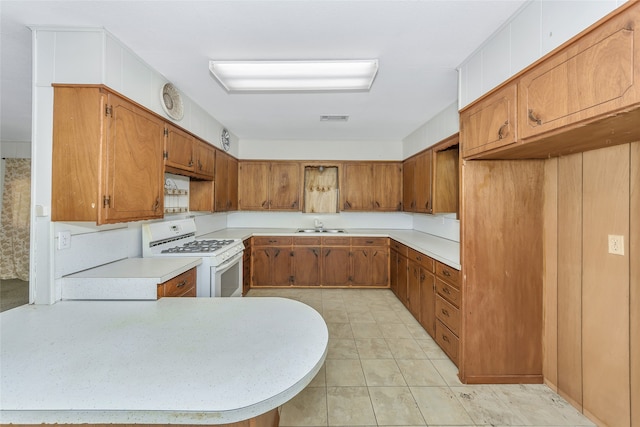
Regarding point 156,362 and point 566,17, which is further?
point 566,17

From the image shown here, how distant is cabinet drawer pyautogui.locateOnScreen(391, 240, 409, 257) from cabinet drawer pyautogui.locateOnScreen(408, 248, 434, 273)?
0.53 ft

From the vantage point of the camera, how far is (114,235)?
2.12 meters

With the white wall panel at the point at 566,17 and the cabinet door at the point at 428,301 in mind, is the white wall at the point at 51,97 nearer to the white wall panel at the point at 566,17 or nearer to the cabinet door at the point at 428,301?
the white wall panel at the point at 566,17

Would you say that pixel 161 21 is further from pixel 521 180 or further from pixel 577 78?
pixel 521 180

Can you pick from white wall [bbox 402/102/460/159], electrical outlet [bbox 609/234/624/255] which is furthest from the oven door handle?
electrical outlet [bbox 609/234/624/255]

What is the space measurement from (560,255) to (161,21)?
3141 millimetres

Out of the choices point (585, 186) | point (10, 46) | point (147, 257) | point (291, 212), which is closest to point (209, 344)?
point (147, 257)

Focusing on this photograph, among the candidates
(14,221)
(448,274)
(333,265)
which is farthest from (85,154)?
(14,221)

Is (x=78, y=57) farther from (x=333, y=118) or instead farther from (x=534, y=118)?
(x=534, y=118)

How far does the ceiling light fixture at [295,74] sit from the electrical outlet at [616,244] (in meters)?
A: 1.85

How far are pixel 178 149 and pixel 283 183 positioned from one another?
6.93ft

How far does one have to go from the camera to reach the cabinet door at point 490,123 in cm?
159

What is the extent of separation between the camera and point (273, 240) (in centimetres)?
412

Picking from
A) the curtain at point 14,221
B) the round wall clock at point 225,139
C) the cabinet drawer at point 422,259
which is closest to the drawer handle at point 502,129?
the cabinet drawer at point 422,259
